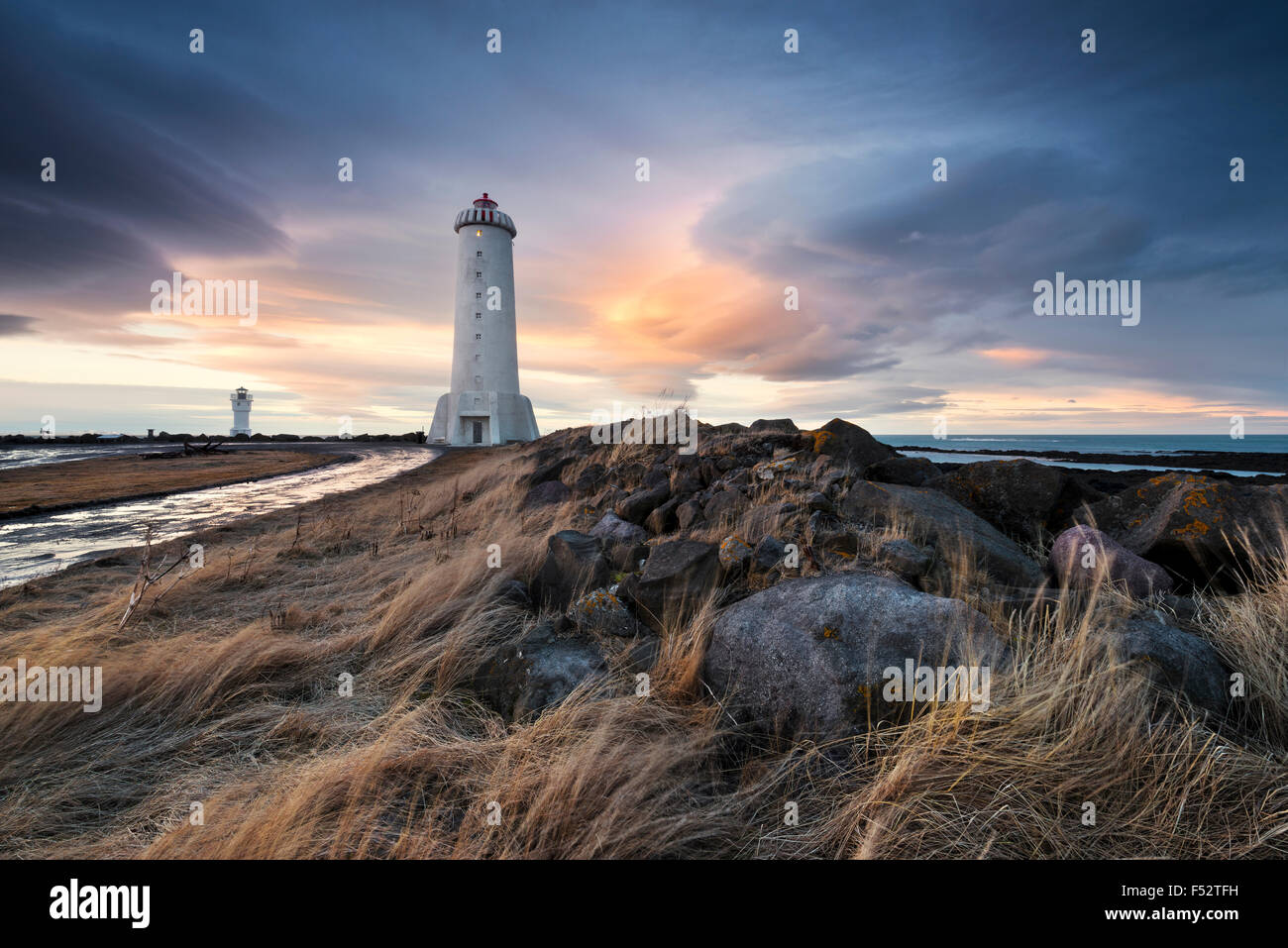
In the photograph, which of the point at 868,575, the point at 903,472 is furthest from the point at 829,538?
the point at 903,472

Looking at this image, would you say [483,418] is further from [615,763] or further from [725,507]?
[615,763]

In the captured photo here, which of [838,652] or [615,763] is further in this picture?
[838,652]

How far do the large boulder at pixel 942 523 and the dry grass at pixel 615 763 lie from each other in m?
0.52

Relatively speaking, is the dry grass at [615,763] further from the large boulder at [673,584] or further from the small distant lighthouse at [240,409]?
the small distant lighthouse at [240,409]

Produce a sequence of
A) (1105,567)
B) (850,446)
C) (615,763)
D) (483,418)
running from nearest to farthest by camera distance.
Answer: (615,763)
(1105,567)
(850,446)
(483,418)

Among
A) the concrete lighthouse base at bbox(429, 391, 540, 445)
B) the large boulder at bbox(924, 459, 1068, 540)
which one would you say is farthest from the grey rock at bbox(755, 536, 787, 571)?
the concrete lighthouse base at bbox(429, 391, 540, 445)

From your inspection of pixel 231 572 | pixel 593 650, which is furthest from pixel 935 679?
pixel 231 572

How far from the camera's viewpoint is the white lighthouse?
33.6 metres

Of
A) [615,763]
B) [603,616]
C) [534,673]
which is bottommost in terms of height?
[615,763]

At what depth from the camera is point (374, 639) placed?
14.4 feet

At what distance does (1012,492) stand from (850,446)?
6.09 ft

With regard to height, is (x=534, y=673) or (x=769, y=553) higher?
(x=769, y=553)

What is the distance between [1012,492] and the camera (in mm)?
5676
